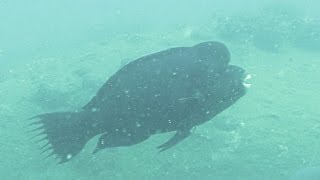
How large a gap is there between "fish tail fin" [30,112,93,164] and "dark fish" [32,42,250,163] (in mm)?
163

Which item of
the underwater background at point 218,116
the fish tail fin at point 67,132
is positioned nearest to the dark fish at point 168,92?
the fish tail fin at point 67,132

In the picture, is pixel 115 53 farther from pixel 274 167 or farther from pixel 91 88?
pixel 274 167

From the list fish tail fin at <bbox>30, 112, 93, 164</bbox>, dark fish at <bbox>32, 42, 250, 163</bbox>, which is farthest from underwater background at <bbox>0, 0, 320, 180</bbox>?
dark fish at <bbox>32, 42, 250, 163</bbox>

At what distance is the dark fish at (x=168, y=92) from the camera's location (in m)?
2.89

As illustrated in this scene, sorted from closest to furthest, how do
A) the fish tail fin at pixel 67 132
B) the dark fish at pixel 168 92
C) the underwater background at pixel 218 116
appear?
the dark fish at pixel 168 92, the fish tail fin at pixel 67 132, the underwater background at pixel 218 116

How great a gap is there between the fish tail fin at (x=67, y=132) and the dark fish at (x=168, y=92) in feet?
0.54

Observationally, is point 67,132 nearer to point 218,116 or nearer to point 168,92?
point 168,92

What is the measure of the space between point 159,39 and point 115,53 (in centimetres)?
270

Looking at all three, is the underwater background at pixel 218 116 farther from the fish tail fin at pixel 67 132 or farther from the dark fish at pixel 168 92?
the dark fish at pixel 168 92

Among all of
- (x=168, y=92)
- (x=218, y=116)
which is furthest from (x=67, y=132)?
(x=218, y=116)

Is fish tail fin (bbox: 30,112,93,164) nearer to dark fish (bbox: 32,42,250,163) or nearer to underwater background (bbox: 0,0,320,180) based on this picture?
dark fish (bbox: 32,42,250,163)

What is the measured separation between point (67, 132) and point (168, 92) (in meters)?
0.91

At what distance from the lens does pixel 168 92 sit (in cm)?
292

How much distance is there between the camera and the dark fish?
289 centimetres
